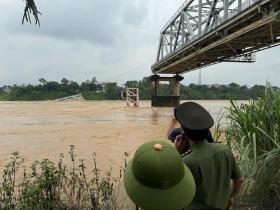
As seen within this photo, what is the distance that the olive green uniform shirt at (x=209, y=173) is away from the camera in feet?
6.26

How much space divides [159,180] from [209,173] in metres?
0.46

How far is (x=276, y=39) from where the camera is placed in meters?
19.4

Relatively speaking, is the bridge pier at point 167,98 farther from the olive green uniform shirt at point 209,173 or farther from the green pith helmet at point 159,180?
the green pith helmet at point 159,180

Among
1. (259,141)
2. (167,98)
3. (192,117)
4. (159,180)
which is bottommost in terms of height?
(167,98)

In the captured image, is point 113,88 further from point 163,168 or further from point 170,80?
point 163,168

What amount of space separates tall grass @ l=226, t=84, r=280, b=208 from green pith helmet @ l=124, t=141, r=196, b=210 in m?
1.65

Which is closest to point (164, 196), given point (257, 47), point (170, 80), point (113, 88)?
point (257, 47)

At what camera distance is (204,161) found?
1.92 m

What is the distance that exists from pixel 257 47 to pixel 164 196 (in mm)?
21805

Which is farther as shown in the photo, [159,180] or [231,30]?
[231,30]

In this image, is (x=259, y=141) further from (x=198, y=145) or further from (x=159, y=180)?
(x=159, y=180)

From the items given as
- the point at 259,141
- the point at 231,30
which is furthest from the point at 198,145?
the point at 231,30

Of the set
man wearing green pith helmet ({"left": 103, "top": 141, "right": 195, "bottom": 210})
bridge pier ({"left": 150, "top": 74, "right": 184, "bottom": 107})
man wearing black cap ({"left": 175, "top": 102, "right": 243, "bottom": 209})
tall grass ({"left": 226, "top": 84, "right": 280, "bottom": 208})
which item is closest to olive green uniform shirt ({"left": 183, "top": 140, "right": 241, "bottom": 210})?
man wearing black cap ({"left": 175, "top": 102, "right": 243, "bottom": 209})

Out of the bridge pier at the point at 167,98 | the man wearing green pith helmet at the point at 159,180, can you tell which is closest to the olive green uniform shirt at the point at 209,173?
the man wearing green pith helmet at the point at 159,180
